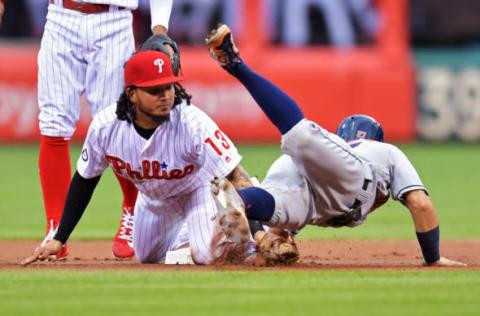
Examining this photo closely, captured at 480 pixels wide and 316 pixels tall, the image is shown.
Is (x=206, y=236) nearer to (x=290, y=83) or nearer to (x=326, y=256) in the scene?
(x=326, y=256)

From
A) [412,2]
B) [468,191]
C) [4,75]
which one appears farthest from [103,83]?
[412,2]

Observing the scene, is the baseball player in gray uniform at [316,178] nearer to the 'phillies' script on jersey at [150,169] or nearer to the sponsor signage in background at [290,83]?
the 'phillies' script on jersey at [150,169]

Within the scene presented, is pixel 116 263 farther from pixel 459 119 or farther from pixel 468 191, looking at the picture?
pixel 459 119

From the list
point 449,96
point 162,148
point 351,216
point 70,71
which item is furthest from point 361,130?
point 449,96

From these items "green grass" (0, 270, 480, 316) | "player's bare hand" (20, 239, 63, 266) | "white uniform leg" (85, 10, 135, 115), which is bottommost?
"player's bare hand" (20, 239, 63, 266)

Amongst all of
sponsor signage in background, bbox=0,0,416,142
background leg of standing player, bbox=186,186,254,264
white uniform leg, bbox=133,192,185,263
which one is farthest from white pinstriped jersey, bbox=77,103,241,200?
sponsor signage in background, bbox=0,0,416,142

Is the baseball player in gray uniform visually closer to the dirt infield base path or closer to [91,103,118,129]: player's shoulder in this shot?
the dirt infield base path

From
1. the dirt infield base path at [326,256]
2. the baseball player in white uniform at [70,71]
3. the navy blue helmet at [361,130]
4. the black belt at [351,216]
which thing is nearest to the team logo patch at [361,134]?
the navy blue helmet at [361,130]
